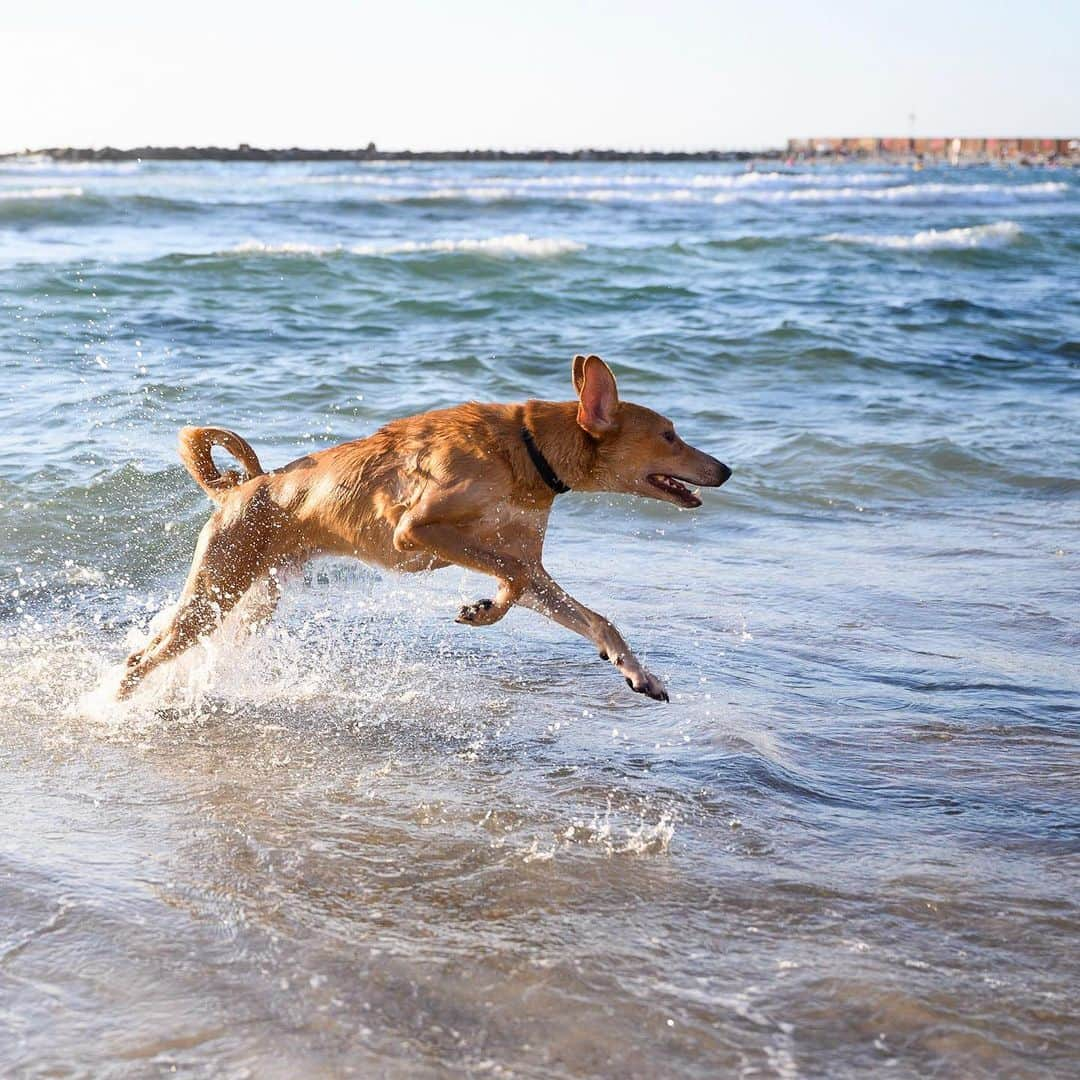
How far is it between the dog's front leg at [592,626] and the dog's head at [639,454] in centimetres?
51

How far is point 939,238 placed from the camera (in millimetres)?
30828

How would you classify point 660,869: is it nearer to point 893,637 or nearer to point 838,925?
point 838,925

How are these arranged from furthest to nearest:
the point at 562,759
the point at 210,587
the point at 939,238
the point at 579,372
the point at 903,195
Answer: the point at 903,195 → the point at 939,238 → the point at 210,587 → the point at 579,372 → the point at 562,759

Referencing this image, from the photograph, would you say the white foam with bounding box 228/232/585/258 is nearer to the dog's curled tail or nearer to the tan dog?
the dog's curled tail

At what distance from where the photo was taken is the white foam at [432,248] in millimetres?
23047

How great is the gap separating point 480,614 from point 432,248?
61.9 ft

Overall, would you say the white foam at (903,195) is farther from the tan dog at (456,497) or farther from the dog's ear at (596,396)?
the dog's ear at (596,396)

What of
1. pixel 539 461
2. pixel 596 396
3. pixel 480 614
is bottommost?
pixel 480 614

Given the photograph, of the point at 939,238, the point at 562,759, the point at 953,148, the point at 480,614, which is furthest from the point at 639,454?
the point at 953,148

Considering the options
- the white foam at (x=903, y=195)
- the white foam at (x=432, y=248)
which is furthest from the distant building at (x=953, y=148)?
the white foam at (x=432, y=248)

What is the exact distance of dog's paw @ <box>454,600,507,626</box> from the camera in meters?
6.23

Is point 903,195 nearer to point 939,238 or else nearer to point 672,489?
point 939,238

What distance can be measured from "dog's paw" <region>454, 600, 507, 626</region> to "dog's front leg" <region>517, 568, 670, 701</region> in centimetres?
13

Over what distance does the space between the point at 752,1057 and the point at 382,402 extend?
30.9 ft
